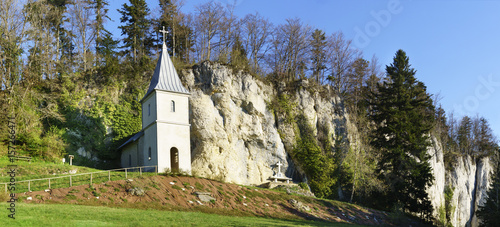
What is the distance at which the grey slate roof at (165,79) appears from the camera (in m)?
32.2

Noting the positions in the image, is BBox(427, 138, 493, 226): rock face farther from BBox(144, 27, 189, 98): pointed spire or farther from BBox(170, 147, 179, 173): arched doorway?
BBox(144, 27, 189, 98): pointed spire

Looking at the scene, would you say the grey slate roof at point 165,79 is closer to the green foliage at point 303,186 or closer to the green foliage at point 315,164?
the green foliage at point 303,186

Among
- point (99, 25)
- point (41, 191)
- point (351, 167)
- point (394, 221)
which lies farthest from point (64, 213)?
point (99, 25)

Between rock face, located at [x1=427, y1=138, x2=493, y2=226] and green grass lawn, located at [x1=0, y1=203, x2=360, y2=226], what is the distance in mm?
31697

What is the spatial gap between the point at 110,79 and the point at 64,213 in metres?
25.4

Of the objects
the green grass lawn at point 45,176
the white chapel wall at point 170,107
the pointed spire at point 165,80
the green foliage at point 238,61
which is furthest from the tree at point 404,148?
the green grass lawn at point 45,176

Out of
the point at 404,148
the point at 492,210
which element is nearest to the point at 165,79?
the point at 404,148

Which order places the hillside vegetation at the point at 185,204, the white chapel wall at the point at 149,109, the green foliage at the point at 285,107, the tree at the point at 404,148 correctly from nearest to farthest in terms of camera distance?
the hillside vegetation at the point at 185,204 → the white chapel wall at the point at 149,109 → the tree at the point at 404,148 → the green foliage at the point at 285,107

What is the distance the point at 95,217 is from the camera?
17078 mm

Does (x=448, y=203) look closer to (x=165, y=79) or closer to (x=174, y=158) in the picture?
(x=174, y=158)

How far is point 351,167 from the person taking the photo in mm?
41844

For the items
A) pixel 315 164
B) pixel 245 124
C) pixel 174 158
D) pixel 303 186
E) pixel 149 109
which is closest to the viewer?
pixel 174 158

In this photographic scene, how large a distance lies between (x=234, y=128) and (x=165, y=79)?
890 cm

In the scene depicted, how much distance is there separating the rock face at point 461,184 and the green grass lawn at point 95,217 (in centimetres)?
3170
